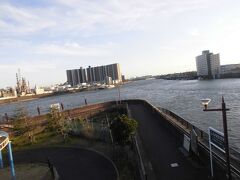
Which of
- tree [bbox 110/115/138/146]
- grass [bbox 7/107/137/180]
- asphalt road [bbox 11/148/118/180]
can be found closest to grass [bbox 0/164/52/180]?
asphalt road [bbox 11/148/118/180]

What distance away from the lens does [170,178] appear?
46.7 ft

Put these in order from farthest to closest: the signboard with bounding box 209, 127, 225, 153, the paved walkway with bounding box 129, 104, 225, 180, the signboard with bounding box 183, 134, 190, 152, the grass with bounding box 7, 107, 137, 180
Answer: the grass with bounding box 7, 107, 137, 180 → the signboard with bounding box 183, 134, 190, 152 → the paved walkway with bounding box 129, 104, 225, 180 → the signboard with bounding box 209, 127, 225, 153

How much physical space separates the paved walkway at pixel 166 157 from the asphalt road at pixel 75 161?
2.74 meters

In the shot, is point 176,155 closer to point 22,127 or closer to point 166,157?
point 166,157

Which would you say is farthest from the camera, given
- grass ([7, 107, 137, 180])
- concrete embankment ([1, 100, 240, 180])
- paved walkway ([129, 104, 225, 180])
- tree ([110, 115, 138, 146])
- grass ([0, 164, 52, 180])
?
grass ([0, 164, 52, 180])

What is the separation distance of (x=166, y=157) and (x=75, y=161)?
7.74m

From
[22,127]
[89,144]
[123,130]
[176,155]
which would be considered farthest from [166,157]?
[22,127]

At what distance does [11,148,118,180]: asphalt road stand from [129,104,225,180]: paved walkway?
8.98ft

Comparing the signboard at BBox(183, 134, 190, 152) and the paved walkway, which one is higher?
the signboard at BBox(183, 134, 190, 152)

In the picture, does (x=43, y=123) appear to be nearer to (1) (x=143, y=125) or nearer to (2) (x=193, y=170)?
(1) (x=143, y=125)

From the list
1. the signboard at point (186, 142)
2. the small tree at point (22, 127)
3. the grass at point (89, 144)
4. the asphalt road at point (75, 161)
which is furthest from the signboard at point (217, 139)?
the small tree at point (22, 127)

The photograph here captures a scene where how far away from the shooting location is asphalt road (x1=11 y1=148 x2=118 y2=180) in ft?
60.8

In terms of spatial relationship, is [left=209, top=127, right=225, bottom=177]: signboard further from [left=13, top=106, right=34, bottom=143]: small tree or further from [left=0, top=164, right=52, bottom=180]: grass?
[left=13, top=106, right=34, bottom=143]: small tree

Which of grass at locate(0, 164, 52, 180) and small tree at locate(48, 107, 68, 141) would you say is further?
small tree at locate(48, 107, 68, 141)
